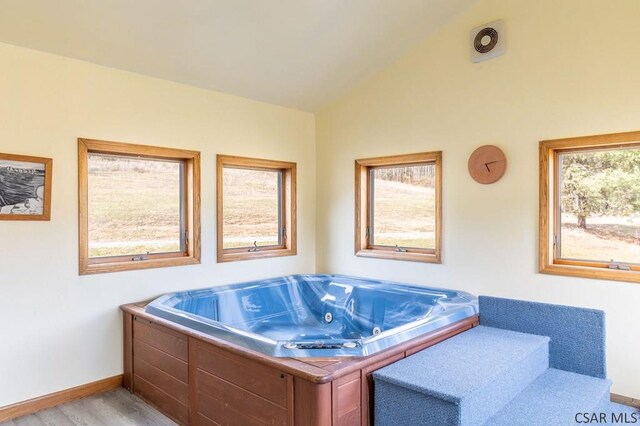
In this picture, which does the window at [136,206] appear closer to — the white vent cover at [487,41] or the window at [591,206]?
the white vent cover at [487,41]

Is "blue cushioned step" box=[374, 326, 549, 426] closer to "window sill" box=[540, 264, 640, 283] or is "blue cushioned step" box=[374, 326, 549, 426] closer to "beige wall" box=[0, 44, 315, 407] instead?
"window sill" box=[540, 264, 640, 283]

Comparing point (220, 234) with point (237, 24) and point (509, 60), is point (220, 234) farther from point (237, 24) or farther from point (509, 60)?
point (509, 60)

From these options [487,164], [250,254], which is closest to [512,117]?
[487,164]

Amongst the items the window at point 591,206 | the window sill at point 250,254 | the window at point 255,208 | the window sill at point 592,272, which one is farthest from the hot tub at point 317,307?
the window at point 591,206

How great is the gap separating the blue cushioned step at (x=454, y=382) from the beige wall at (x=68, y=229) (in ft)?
6.76

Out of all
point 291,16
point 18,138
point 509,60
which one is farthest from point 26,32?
point 509,60

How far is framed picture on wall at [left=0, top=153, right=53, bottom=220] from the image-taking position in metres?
2.62

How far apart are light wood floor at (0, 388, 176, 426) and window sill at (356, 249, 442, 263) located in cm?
217

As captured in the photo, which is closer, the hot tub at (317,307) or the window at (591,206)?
the window at (591,206)

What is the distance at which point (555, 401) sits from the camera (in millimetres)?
2236

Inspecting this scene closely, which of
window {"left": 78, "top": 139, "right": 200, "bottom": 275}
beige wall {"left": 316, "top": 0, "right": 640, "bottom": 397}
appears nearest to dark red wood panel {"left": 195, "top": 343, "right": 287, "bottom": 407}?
window {"left": 78, "top": 139, "right": 200, "bottom": 275}

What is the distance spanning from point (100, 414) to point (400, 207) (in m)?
2.80

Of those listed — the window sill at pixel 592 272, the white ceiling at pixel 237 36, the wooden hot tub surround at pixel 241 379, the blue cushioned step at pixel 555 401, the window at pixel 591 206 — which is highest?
the white ceiling at pixel 237 36

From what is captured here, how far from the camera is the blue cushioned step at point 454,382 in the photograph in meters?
1.86
